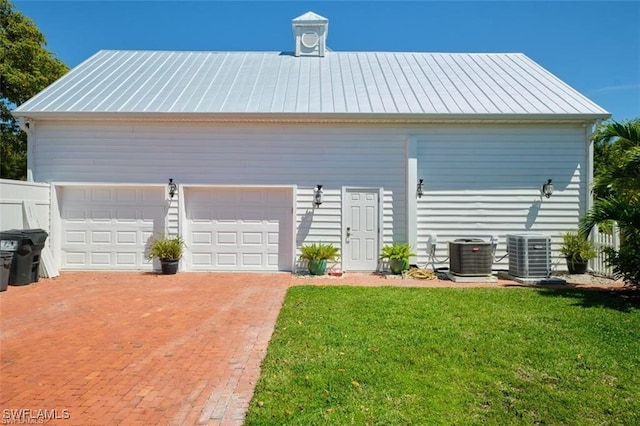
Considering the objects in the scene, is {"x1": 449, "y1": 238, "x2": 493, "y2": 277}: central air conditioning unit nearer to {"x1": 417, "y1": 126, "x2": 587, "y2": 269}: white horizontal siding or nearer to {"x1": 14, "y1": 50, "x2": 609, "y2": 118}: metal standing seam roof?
{"x1": 417, "y1": 126, "x2": 587, "y2": 269}: white horizontal siding

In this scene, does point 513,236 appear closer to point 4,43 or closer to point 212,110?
point 212,110

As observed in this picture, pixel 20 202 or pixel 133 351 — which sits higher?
pixel 20 202

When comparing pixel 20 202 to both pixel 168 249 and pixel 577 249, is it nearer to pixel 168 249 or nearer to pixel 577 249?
pixel 168 249

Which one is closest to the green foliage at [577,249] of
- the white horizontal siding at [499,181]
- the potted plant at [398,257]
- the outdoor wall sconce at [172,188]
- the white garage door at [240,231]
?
the white horizontal siding at [499,181]

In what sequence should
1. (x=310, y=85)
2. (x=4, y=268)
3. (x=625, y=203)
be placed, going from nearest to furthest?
(x=625, y=203), (x=4, y=268), (x=310, y=85)

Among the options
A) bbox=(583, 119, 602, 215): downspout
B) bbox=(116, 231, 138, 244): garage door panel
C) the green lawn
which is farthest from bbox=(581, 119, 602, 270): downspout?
bbox=(116, 231, 138, 244): garage door panel

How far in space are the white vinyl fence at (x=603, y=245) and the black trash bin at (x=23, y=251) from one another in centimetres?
1241

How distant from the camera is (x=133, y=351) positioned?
4.09m

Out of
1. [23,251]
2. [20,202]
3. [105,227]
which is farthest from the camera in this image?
[105,227]

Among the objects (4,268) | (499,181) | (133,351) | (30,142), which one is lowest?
(133,351)

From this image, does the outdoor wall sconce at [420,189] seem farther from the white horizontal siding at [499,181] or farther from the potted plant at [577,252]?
the potted plant at [577,252]

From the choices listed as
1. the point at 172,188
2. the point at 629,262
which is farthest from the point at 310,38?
the point at 629,262

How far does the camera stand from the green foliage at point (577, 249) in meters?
8.57

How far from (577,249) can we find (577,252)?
0.23ft
